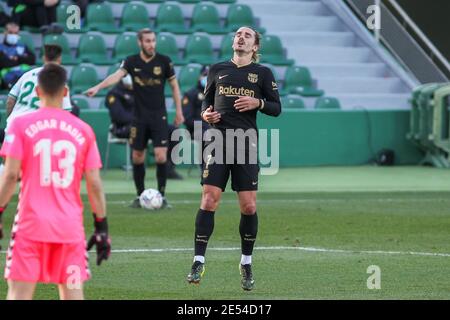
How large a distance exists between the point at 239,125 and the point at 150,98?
631 centimetres

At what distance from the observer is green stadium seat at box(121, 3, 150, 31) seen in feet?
84.8

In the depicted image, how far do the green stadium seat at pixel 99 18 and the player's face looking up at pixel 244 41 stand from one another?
15.3 m

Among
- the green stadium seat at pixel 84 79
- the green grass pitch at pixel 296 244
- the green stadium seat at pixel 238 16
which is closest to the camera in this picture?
the green grass pitch at pixel 296 244

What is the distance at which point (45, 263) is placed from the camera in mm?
7094

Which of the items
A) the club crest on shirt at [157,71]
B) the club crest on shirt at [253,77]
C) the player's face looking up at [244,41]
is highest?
the club crest on shirt at [157,71]

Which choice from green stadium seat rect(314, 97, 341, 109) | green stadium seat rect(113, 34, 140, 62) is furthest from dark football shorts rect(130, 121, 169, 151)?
green stadium seat rect(314, 97, 341, 109)

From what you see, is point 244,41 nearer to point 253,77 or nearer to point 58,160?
point 253,77

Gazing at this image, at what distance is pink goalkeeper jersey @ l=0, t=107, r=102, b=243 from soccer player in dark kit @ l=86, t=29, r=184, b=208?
937 cm

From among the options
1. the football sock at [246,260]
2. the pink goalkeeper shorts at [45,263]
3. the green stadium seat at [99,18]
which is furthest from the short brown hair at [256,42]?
the green stadium seat at [99,18]

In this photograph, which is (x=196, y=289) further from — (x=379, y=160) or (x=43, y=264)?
(x=379, y=160)

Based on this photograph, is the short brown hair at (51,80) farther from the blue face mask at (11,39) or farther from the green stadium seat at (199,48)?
the green stadium seat at (199,48)

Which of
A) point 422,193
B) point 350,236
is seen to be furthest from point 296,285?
point 422,193

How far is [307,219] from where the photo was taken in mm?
15734

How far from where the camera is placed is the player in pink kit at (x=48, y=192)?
707cm
